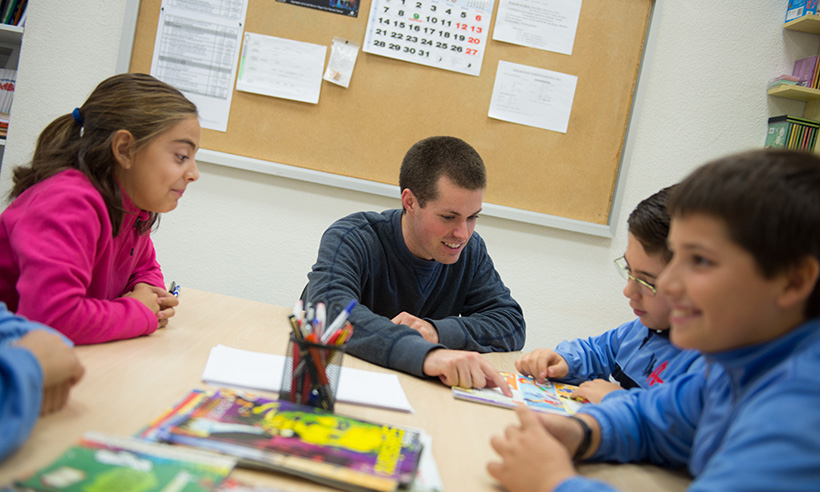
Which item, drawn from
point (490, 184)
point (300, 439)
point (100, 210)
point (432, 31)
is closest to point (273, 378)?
point (300, 439)

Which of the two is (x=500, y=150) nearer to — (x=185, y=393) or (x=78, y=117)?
(x=78, y=117)

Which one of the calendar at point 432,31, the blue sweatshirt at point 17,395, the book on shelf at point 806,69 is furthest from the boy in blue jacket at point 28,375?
the book on shelf at point 806,69

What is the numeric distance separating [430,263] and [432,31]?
3.73ft

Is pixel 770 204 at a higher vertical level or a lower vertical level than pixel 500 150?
lower

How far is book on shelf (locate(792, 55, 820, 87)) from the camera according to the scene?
7.78ft

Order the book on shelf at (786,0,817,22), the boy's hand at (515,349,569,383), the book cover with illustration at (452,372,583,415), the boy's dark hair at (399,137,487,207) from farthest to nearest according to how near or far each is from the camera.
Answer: the book on shelf at (786,0,817,22) < the boy's dark hair at (399,137,487,207) < the boy's hand at (515,349,569,383) < the book cover with illustration at (452,372,583,415)

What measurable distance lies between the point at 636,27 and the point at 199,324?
209 cm

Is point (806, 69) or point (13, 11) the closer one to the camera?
point (806, 69)

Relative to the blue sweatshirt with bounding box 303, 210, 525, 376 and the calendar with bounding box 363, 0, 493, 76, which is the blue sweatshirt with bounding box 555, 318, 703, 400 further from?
the calendar with bounding box 363, 0, 493, 76

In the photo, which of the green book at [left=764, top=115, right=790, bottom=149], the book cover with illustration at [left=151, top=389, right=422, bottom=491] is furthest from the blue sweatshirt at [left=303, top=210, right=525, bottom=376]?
the green book at [left=764, top=115, right=790, bottom=149]

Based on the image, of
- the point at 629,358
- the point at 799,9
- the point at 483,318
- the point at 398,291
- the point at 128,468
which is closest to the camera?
the point at 128,468

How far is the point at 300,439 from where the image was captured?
0.71 metres

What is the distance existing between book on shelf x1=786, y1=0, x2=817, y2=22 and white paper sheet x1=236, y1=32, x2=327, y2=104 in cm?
191

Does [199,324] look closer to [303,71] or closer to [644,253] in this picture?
[644,253]
